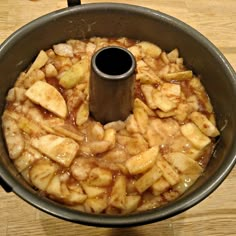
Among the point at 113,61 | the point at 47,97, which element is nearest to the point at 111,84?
the point at 113,61

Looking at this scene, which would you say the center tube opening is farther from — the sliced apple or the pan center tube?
the sliced apple

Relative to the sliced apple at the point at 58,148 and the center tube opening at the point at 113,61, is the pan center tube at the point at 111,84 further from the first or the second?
the sliced apple at the point at 58,148

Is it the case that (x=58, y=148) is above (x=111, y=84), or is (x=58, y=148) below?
below

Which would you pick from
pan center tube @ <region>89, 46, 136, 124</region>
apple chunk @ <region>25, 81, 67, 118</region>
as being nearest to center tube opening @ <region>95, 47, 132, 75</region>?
pan center tube @ <region>89, 46, 136, 124</region>

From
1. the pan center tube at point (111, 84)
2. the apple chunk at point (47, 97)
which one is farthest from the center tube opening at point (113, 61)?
the apple chunk at point (47, 97)

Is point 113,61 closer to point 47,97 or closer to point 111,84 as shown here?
point 111,84
